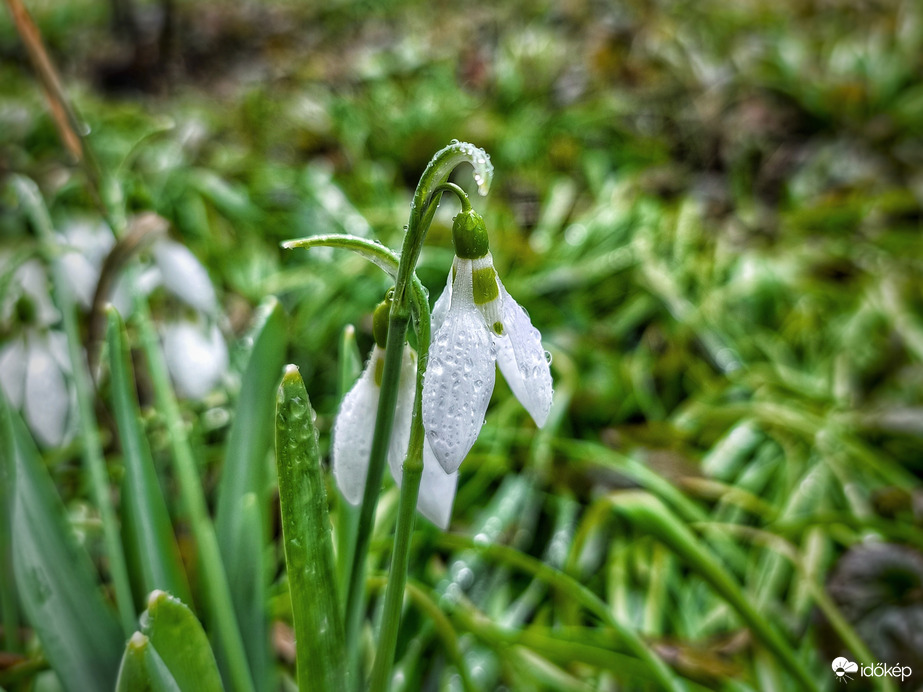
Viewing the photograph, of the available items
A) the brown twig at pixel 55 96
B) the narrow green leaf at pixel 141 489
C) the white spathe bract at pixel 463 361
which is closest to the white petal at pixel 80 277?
the brown twig at pixel 55 96

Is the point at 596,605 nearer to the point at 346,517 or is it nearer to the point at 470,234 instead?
the point at 346,517

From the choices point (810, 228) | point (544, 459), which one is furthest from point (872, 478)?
point (810, 228)

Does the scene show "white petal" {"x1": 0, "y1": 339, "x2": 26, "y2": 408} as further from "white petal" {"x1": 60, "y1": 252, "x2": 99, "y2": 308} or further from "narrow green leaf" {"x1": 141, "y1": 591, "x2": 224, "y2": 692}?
"narrow green leaf" {"x1": 141, "y1": 591, "x2": 224, "y2": 692}

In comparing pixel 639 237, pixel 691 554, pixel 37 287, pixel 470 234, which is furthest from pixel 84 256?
pixel 639 237

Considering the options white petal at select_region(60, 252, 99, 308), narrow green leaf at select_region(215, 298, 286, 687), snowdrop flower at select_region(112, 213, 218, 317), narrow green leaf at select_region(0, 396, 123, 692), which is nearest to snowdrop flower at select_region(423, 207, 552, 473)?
narrow green leaf at select_region(215, 298, 286, 687)

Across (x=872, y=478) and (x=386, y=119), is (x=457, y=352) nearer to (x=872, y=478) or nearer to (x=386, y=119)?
(x=872, y=478)

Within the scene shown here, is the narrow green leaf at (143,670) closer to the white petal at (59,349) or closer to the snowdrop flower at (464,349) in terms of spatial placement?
the snowdrop flower at (464,349)
